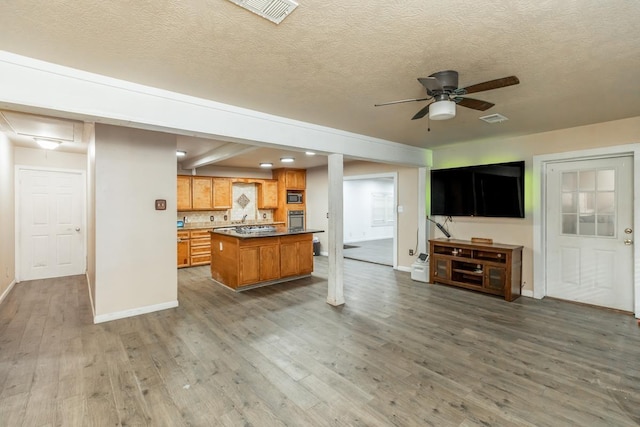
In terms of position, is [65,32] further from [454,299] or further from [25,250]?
[25,250]

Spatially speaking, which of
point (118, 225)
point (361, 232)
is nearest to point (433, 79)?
point (118, 225)

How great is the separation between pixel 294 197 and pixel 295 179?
507 millimetres

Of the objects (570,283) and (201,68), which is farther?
(570,283)

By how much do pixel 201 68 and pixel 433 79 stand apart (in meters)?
1.74

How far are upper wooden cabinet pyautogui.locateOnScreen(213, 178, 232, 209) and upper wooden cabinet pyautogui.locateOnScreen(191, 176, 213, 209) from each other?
0.12 metres

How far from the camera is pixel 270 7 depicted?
63.3 inches

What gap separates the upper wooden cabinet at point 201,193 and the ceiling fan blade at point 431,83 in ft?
20.1

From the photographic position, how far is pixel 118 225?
146 inches

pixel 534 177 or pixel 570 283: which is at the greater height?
pixel 534 177

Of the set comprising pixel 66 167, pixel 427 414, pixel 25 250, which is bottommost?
pixel 427 414

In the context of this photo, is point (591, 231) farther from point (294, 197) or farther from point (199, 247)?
point (199, 247)

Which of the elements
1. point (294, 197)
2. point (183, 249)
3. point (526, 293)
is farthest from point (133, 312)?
point (526, 293)

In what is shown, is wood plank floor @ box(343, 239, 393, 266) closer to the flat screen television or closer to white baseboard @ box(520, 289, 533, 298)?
the flat screen television

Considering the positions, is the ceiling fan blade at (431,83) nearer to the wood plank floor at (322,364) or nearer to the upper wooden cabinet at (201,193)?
the wood plank floor at (322,364)
